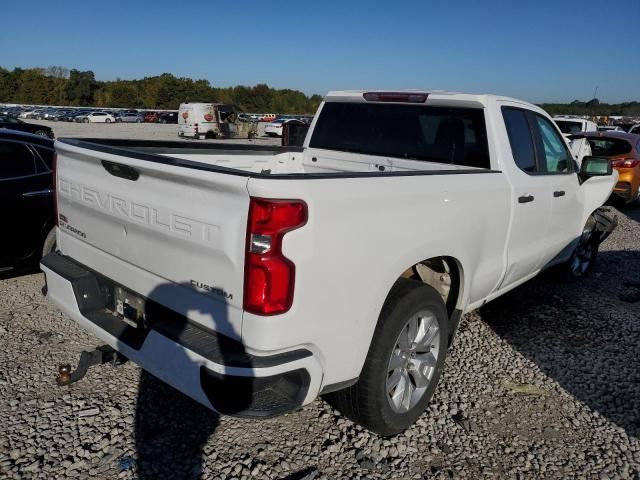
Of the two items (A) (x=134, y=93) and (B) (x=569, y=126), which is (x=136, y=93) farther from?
(B) (x=569, y=126)

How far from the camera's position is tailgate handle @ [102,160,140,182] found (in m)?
2.48

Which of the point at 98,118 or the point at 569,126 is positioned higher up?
the point at 569,126

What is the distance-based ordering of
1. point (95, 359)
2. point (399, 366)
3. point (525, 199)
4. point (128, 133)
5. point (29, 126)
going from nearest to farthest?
1. point (399, 366)
2. point (95, 359)
3. point (525, 199)
4. point (29, 126)
5. point (128, 133)

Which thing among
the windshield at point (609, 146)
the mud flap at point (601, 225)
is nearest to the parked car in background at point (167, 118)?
the windshield at point (609, 146)

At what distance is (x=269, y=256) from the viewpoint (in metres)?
2.01

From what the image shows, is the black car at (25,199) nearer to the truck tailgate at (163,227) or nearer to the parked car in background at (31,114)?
the truck tailgate at (163,227)

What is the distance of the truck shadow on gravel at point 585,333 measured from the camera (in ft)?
11.6

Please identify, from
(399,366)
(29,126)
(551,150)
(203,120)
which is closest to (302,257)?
(399,366)

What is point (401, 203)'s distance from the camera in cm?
246

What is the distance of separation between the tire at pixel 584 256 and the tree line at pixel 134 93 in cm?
8758

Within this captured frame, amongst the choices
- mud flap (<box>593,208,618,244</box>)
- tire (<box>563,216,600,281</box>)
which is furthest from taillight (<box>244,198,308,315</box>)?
mud flap (<box>593,208,618,244</box>)

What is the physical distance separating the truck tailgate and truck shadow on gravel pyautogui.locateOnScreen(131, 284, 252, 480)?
25 millimetres

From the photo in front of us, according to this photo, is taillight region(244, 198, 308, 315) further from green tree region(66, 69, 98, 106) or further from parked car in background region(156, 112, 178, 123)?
green tree region(66, 69, 98, 106)

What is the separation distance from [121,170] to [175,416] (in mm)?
1466
